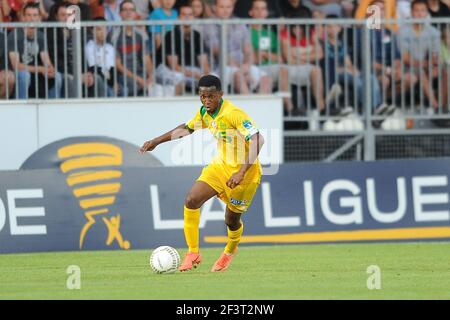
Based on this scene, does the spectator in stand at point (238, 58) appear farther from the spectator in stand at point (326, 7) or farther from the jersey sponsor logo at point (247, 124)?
the jersey sponsor logo at point (247, 124)

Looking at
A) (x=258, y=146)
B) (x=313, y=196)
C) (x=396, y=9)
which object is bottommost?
(x=313, y=196)

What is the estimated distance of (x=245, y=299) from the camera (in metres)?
11.8

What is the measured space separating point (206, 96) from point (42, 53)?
20.3 feet

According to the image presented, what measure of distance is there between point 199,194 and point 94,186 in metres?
4.26

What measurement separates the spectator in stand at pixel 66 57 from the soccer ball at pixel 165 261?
6.33 metres

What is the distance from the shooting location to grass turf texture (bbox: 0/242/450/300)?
1242cm

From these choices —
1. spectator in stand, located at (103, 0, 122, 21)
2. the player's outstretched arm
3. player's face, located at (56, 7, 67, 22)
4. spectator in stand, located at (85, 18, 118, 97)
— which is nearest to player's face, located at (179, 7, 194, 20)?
spectator in stand, located at (103, 0, 122, 21)

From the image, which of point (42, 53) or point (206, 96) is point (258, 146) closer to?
point (206, 96)

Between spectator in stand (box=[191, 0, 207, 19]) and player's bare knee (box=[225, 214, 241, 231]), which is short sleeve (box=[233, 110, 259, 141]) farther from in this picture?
spectator in stand (box=[191, 0, 207, 19])

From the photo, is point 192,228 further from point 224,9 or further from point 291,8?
point 291,8

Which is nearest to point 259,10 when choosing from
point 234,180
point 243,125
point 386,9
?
point 386,9

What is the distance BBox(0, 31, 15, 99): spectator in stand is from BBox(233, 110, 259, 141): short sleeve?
617 centimetres

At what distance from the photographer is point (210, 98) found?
14453 millimetres

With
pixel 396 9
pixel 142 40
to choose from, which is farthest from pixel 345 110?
pixel 142 40
